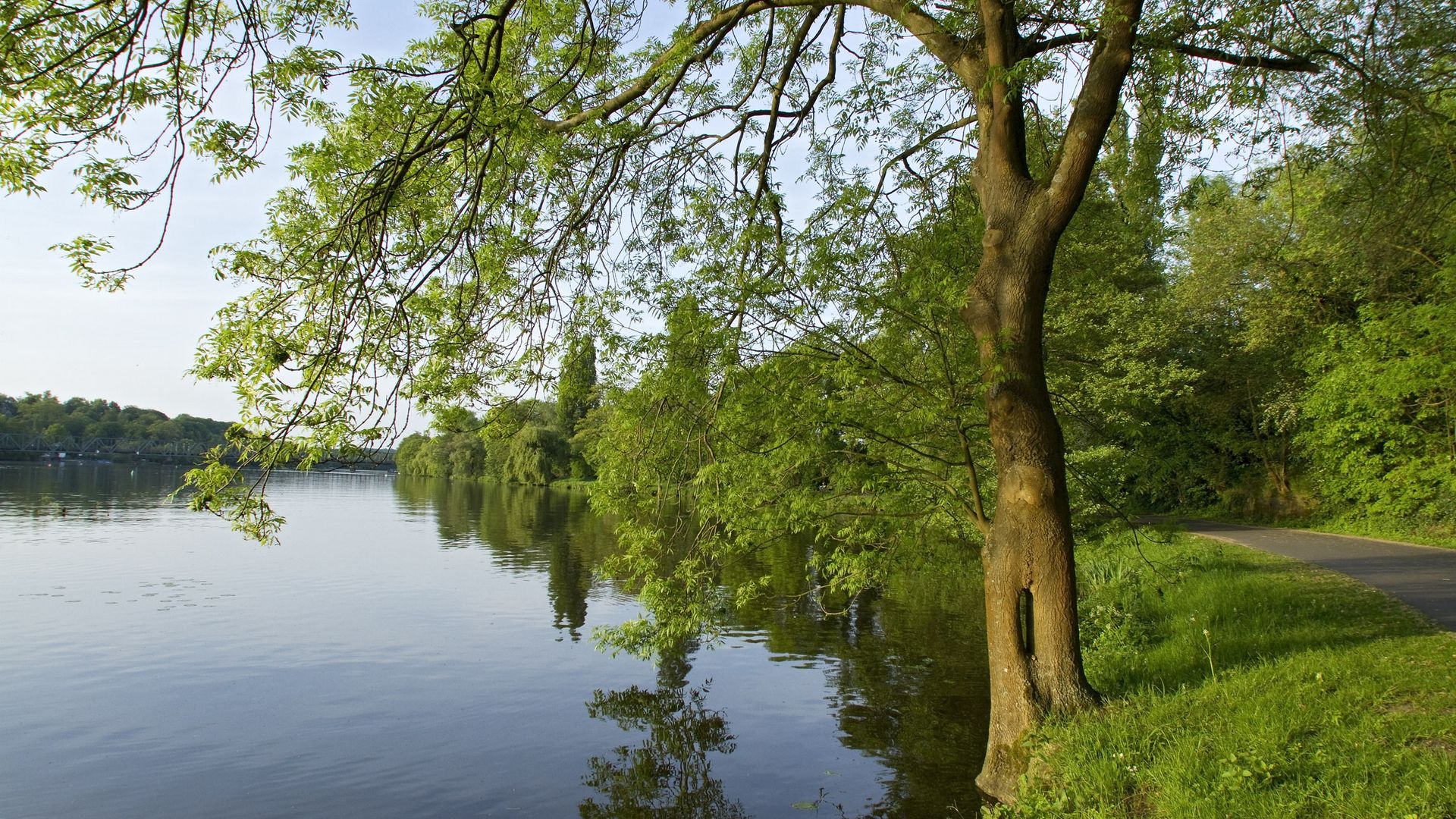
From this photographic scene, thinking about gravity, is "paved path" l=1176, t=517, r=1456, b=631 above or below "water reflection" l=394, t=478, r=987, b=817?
above

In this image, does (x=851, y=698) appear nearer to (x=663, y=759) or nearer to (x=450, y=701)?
(x=663, y=759)

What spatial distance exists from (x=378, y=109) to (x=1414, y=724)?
790 centimetres

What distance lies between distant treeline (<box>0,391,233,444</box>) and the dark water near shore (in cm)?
7832

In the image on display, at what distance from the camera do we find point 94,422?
90562 millimetres

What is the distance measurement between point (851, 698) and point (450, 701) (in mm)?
5445

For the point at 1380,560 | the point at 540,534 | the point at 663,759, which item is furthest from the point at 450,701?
the point at 540,534

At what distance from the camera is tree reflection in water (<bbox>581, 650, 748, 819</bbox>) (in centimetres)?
803

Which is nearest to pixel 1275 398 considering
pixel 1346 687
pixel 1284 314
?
pixel 1284 314

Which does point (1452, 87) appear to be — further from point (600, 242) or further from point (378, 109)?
point (378, 109)

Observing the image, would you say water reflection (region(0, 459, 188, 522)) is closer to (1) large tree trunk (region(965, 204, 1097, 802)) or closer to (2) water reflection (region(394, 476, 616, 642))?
(2) water reflection (region(394, 476, 616, 642))

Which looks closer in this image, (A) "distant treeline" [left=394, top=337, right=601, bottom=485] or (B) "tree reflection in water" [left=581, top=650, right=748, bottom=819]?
(A) "distant treeline" [left=394, top=337, right=601, bottom=485]

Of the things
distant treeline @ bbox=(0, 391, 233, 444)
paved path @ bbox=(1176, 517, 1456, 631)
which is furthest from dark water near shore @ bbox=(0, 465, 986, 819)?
distant treeline @ bbox=(0, 391, 233, 444)

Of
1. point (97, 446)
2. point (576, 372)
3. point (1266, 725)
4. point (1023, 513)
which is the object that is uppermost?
point (97, 446)

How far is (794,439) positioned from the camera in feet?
25.9
